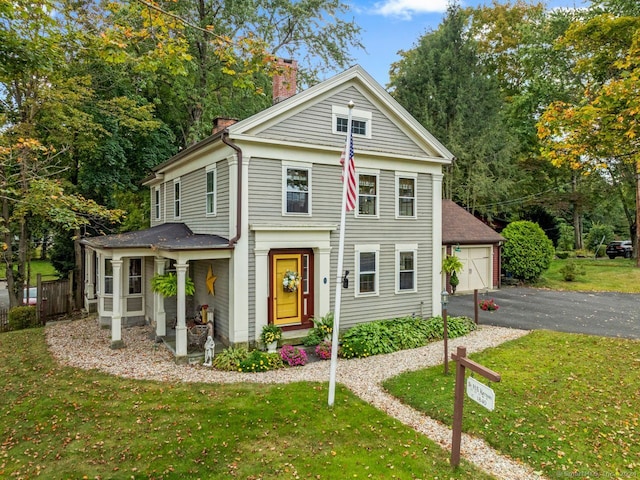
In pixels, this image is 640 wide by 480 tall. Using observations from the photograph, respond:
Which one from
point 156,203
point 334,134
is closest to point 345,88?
point 334,134

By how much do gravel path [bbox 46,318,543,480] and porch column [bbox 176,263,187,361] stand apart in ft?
1.32

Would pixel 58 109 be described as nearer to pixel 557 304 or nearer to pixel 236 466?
pixel 236 466

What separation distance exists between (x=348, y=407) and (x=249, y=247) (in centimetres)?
498

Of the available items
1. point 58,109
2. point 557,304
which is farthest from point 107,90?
point 557,304

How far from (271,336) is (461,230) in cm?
1345

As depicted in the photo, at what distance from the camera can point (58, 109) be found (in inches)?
571

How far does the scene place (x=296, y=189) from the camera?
37.1ft

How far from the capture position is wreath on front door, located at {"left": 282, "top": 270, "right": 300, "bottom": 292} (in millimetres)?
11125

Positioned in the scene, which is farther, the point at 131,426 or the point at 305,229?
the point at 305,229

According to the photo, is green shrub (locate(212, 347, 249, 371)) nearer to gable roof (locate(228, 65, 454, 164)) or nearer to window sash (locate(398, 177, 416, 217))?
gable roof (locate(228, 65, 454, 164))

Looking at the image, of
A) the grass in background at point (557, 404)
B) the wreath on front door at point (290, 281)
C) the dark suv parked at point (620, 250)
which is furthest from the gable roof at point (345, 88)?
the dark suv parked at point (620, 250)

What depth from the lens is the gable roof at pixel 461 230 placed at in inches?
769

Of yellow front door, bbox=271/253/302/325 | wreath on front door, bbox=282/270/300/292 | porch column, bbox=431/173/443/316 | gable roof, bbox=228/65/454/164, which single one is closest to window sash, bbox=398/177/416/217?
porch column, bbox=431/173/443/316

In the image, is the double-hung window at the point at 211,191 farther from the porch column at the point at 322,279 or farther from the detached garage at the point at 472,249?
the detached garage at the point at 472,249
